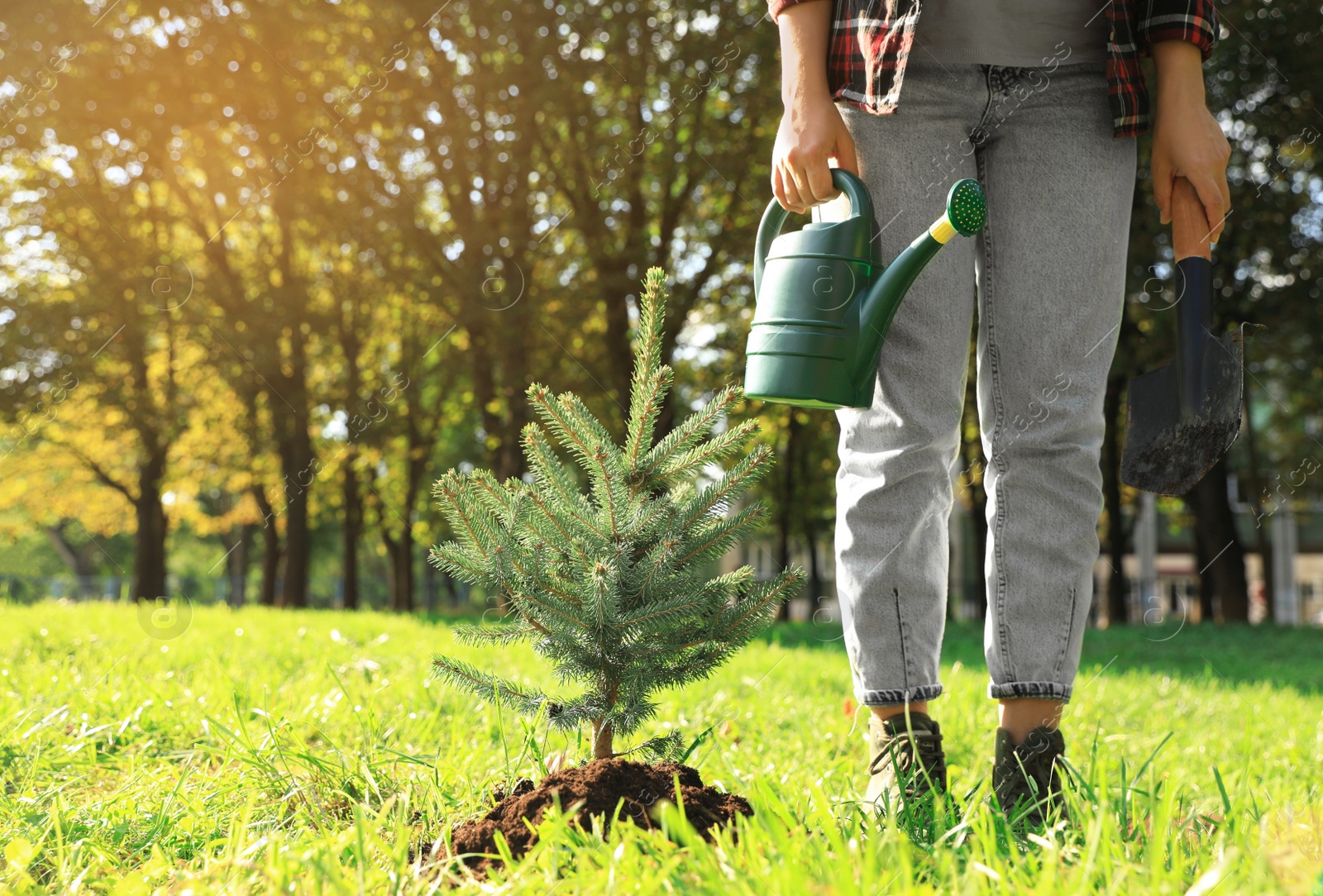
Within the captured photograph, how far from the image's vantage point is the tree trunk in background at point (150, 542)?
1548 centimetres

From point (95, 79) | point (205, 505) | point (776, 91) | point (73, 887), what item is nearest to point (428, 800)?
point (73, 887)

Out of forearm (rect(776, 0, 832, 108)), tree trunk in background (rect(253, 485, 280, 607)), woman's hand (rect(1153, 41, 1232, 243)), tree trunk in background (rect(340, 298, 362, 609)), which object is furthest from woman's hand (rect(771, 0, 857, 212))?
tree trunk in background (rect(253, 485, 280, 607))

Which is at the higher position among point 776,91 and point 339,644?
point 776,91

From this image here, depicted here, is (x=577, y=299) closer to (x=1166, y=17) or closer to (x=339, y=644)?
(x=339, y=644)

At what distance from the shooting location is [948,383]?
73.4 inches

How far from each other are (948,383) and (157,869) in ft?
5.03

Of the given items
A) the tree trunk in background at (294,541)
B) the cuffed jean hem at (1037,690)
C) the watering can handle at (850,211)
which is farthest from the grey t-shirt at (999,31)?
the tree trunk in background at (294,541)

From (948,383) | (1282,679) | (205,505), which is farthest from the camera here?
(205,505)

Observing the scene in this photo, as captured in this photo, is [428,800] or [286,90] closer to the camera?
[428,800]

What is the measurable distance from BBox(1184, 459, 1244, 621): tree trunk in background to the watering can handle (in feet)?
40.3

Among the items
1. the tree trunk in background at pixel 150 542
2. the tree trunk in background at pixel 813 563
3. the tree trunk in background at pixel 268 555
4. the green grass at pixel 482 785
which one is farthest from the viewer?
Result: the tree trunk in background at pixel 813 563

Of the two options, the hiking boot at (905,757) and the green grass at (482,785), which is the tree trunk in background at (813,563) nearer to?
the green grass at (482,785)

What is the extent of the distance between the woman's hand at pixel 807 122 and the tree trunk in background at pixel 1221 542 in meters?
12.3

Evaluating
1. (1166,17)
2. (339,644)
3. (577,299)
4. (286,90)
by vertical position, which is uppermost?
(286,90)
